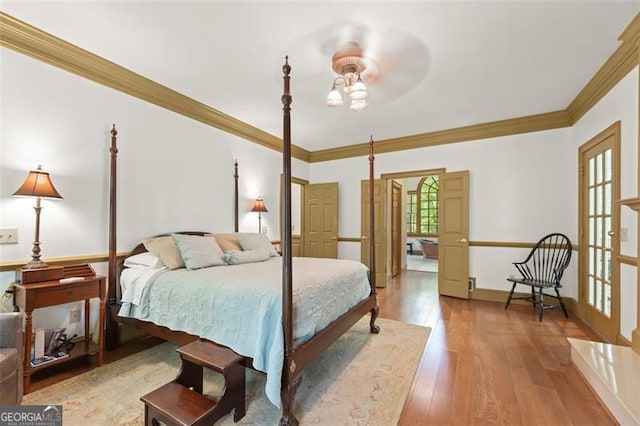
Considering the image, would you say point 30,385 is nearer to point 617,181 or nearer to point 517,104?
point 617,181

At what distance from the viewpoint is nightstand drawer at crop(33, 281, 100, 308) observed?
6.49 feet

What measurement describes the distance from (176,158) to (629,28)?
4276 millimetres

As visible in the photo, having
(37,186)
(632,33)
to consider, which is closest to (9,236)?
(37,186)

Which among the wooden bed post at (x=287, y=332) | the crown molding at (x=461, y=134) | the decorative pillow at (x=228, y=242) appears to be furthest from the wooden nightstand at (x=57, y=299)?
the crown molding at (x=461, y=134)

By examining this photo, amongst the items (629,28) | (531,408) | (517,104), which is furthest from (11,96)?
(517,104)

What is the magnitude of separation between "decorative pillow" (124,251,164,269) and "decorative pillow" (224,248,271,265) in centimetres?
60

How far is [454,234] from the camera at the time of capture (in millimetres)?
4492

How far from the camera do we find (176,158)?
331cm

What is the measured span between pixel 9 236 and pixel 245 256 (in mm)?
1789

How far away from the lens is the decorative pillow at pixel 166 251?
8.51 feet

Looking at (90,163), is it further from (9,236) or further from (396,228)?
(396,228)

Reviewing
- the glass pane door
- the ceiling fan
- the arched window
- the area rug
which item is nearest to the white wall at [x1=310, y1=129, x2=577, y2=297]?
the glass pane door

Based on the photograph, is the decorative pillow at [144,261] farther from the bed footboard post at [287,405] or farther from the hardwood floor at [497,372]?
the hardwood floor at [497,372]

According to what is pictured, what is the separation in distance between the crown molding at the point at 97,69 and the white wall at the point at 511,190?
3442mm
